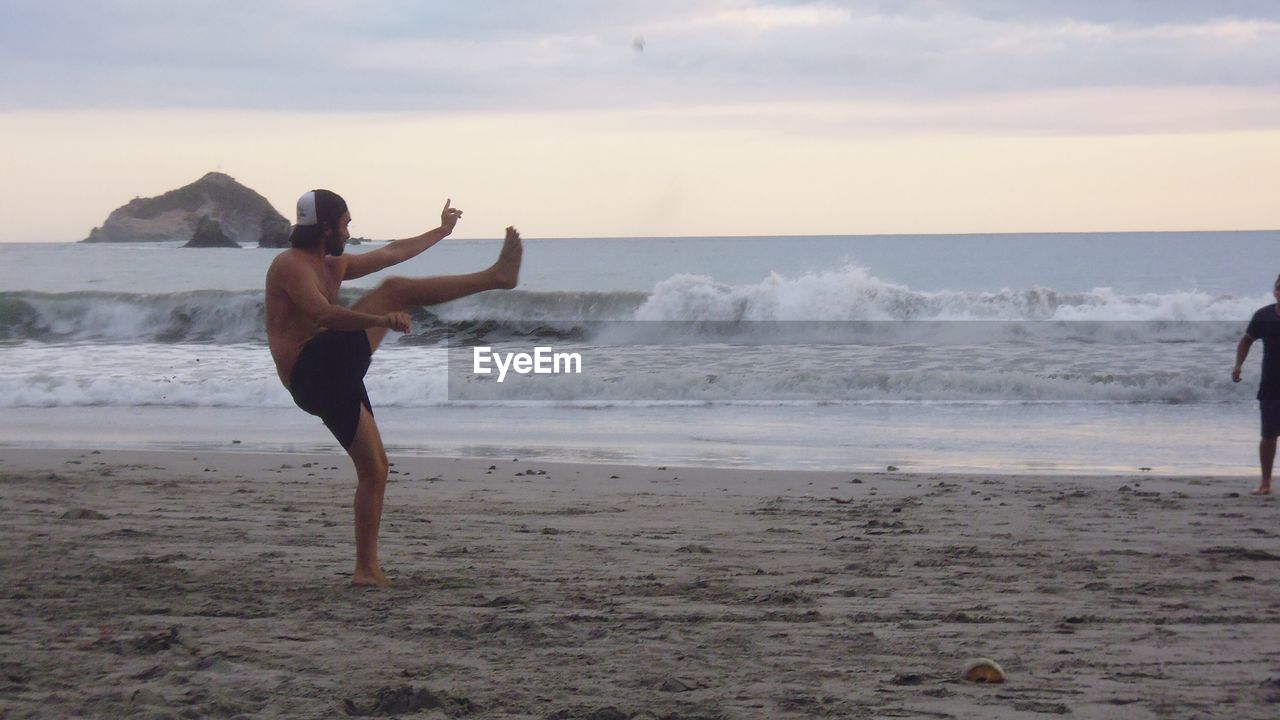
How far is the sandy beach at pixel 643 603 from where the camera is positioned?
340cm

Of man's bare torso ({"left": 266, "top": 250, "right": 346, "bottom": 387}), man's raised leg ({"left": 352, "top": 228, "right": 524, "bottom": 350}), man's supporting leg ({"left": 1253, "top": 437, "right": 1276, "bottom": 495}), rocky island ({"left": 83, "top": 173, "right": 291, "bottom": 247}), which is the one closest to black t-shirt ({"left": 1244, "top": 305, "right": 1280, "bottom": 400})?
man's supporting leg ({"left": 1253, "top": 437, "right": 1276, "bottom": 495})

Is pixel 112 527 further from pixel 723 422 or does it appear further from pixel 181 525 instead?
pixel 723 422

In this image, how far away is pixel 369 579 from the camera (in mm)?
4836

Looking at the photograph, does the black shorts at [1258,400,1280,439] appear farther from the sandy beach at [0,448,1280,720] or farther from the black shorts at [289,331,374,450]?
the black shorts at [289,331,374,450]

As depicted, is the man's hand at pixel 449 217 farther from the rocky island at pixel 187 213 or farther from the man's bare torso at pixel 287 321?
the rocky island at pixel 187 213

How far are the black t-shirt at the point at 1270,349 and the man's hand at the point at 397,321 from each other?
629 centimetres

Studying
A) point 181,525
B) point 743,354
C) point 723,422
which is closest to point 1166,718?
point 181,525

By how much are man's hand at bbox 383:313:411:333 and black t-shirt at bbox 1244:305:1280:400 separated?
20.6ft

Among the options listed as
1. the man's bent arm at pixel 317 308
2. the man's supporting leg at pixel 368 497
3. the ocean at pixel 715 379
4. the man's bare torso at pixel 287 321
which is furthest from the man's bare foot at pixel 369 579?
the ocean at pixel 715 379

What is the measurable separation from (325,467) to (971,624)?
6033mm

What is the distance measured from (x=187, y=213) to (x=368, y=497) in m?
105

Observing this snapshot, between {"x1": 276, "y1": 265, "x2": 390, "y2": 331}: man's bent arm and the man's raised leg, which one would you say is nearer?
{"x1": 276, "y1": 265, "x2": 390, "y2": 331}: man's bent arm

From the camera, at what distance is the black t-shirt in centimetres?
812

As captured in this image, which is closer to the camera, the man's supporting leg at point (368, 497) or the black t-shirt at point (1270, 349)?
the man's supporting leg at point (368, 497)
